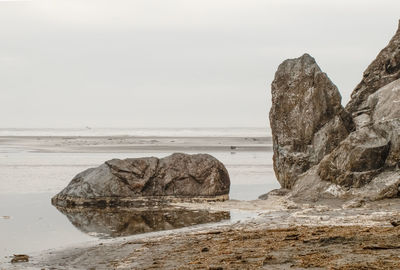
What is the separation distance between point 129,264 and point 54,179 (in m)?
17.2

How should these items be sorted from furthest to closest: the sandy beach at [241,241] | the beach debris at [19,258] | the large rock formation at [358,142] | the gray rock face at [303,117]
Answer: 1. the gray rock face at [303,117]
2. the large rock formation at [358,142]
3. the beach debris at [19,258]
4. the sandy beach at [241,241]

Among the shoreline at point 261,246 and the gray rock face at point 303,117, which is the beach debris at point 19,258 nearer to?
the shoreline at point 261,246

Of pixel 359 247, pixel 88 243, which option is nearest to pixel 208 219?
pixel 88 243

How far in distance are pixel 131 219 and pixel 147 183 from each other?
3.72m

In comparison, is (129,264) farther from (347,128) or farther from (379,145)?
(347,128)

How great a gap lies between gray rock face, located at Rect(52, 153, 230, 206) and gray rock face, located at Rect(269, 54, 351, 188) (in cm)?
318

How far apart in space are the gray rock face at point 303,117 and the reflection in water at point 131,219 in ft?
19.5

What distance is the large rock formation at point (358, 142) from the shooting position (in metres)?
16.8

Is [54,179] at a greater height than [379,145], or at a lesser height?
lesser

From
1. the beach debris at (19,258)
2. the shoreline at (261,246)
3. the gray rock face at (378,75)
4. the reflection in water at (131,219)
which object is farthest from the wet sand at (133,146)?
the beach debris at (19,258)

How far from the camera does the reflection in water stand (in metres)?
14.1

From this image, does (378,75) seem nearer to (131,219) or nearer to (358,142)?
(358,142)

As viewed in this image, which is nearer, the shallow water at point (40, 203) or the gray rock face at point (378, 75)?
the shallow water at point (40, 203)

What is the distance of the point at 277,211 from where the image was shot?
1561 cm
